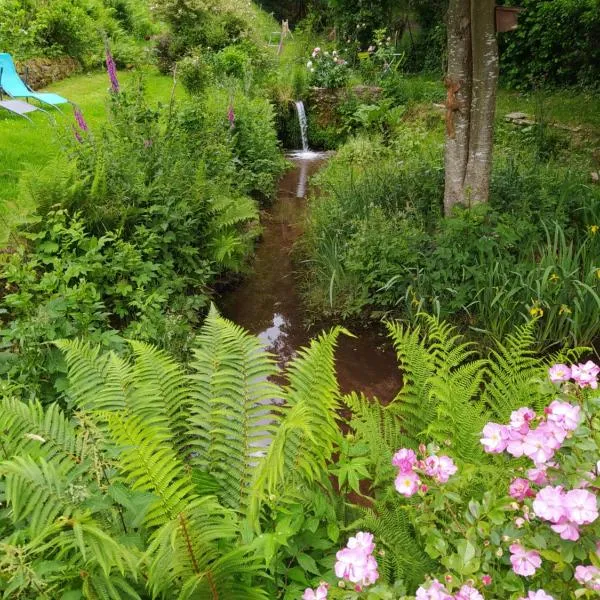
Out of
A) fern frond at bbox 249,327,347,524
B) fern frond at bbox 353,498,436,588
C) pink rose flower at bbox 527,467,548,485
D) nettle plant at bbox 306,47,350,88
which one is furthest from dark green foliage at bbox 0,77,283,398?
nettle plant at bbox 306,47,350,88

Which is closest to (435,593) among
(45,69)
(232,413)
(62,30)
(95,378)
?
(232,413)

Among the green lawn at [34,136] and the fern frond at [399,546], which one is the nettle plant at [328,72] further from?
the fern frond at [399,546]

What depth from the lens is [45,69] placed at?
30.8 ft

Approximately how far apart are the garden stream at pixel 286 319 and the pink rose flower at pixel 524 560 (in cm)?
182

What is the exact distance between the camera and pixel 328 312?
172 inches

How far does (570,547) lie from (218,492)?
1.23 meters

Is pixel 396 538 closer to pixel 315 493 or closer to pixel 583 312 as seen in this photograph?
pixel 315 493

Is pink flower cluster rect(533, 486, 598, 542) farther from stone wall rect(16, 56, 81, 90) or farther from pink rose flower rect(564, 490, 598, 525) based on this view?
stone wall rect(16, 56, 81, 90)

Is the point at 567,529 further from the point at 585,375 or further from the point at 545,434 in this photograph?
the point at 585,375

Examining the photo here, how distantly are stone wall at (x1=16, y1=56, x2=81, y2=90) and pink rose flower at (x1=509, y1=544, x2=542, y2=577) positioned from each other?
31.5ft

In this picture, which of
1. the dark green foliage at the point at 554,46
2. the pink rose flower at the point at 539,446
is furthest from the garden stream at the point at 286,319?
the dark green foliage at the point at 554,46

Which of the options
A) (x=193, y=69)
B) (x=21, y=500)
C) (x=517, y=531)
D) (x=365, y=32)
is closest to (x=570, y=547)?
(x=517, y=531)

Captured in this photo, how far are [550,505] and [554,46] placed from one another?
10.5 metres

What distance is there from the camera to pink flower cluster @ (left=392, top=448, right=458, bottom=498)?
125cm
